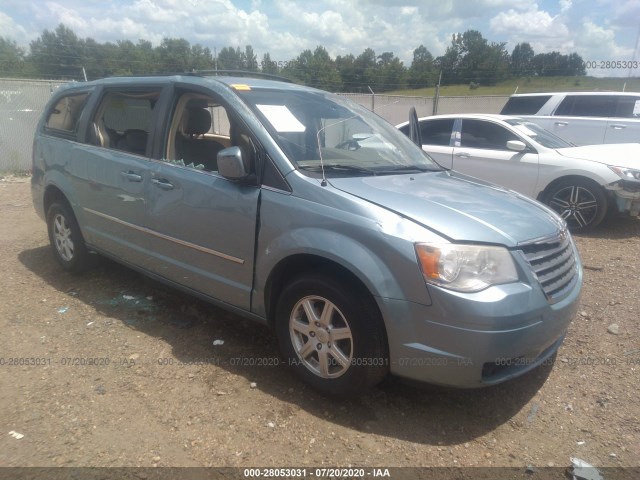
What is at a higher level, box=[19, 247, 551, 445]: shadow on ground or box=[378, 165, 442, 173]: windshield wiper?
box=[378, 165, 442, 173]: windshield wiper

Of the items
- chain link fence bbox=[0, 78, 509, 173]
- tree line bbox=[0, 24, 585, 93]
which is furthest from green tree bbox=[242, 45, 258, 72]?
chain link fence bbox=[0, 78, 509, 173]

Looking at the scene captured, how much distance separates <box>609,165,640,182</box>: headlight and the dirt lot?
2.71 metres

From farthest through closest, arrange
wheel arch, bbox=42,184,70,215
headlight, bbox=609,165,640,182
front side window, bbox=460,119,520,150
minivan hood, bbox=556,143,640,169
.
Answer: front side window, bbox=460,119,520,150 → minivan hood, bbox=556,143,640,169 → headlight, bbox=609,165,640,182 → wheel arch, bbox=42,184,70,215

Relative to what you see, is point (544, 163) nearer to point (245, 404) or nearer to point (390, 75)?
point (245, 404)

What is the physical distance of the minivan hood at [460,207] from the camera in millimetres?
2490

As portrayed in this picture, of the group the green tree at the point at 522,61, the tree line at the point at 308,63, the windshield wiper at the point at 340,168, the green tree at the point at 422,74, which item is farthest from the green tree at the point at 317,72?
the windshield wiper at the point at 340,168

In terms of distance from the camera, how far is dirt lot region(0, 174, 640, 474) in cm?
243

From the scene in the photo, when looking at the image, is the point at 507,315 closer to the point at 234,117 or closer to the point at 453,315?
the point at 453,315

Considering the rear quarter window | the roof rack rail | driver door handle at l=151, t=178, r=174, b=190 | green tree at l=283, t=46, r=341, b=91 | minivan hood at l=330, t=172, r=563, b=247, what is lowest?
driver door handle at l=151, t=178, r=174, b=190

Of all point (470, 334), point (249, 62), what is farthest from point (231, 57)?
point (470, 334)

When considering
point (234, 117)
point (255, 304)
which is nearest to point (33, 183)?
point (234, 117)

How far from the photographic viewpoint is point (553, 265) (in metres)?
2.69

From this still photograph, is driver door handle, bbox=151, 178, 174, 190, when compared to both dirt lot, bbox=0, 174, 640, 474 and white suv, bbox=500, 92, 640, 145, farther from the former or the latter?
white suv, bbox=500, 92, 640, 145

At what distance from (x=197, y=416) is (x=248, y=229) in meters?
1.12
